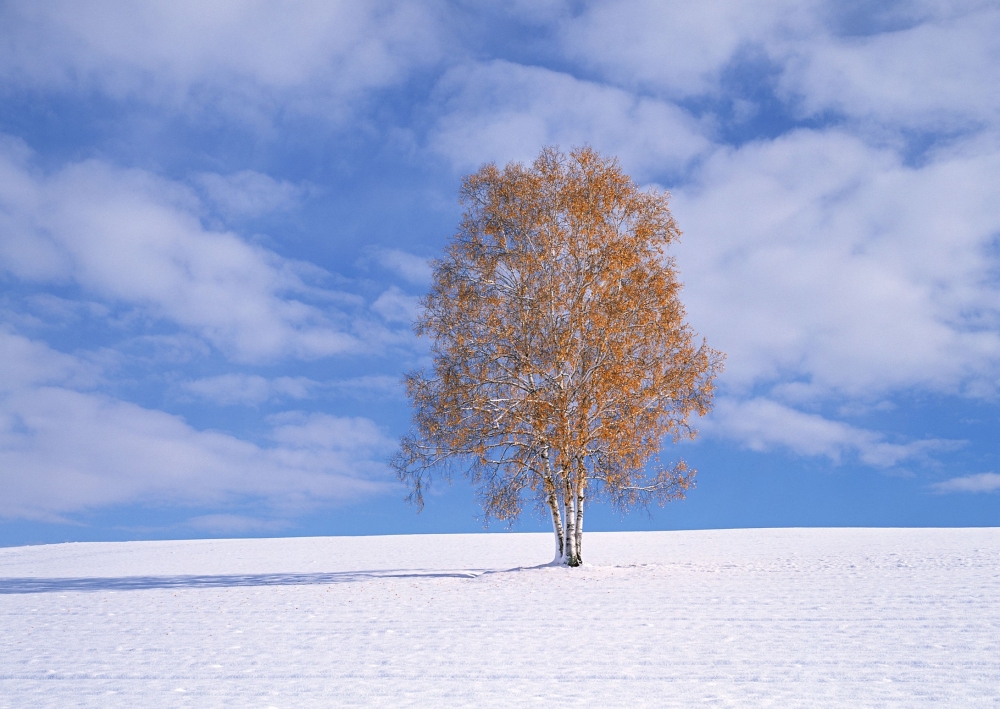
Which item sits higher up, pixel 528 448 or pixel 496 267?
pixel 496 267

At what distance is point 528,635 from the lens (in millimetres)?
13008

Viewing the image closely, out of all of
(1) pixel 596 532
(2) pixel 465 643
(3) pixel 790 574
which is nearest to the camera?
(2) pixel 465 643

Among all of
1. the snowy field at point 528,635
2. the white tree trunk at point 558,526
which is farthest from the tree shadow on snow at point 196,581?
the white tree trunk at point 558,526

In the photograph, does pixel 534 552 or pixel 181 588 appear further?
pixel 534 552

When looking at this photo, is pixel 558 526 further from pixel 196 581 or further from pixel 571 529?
pixel 196 581

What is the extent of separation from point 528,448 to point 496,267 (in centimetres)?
549

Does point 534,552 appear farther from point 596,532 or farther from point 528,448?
point 596,532

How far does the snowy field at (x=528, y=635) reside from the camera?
31.5ft

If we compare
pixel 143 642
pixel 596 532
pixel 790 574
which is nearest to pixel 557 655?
pixel 143 642

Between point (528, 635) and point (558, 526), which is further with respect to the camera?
point (558, 526)

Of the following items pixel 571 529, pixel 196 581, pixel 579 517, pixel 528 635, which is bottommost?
pixel 528 635

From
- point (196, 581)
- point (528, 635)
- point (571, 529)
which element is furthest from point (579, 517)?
point (196, 581)

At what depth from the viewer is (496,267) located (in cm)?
2325

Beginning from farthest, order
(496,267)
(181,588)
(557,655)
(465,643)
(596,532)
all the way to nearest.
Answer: (596,532) < (496,267) < (181,588) < (465,643) < (557,655)
